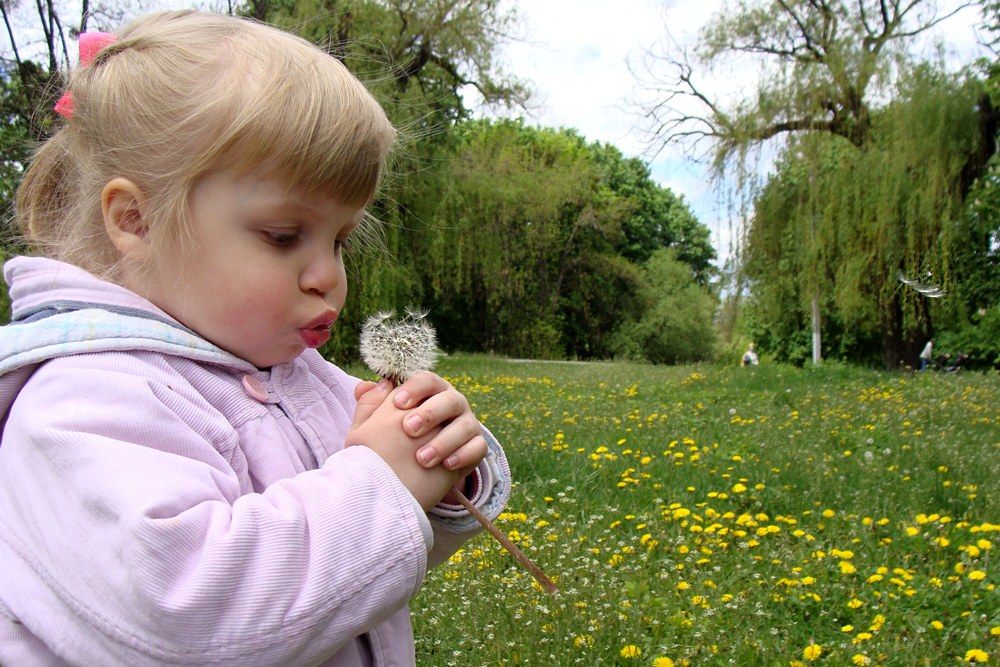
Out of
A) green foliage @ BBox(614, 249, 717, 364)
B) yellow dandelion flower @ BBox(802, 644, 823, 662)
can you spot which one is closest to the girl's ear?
yellow dandelion flower @ BBox(802, 644, 823, 662)

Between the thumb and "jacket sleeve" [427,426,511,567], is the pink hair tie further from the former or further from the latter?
"jacket sleeve" [427,426,511,567]

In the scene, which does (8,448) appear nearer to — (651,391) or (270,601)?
(270,601)

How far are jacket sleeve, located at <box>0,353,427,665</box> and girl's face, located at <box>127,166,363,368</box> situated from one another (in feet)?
0.41

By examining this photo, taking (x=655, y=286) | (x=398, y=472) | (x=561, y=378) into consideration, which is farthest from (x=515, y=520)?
(x=655, y=286)

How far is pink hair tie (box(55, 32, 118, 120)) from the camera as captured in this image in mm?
1073

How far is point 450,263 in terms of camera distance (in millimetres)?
14047

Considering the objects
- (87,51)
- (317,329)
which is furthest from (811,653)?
(87,51)

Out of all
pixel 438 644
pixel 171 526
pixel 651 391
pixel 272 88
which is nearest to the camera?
pixel 171 526

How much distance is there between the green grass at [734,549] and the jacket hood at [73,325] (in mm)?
1463

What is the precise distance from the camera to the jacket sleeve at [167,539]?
2.42 feet

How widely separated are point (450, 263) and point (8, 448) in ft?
43.6

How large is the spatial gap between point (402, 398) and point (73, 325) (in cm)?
39

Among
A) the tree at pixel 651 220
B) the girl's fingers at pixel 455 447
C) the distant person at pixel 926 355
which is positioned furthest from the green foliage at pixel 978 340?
the tree at pixel 651 220

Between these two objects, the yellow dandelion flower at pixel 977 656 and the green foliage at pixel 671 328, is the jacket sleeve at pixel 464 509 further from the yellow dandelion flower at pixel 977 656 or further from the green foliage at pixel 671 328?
the green foliage at pixel 671 328
